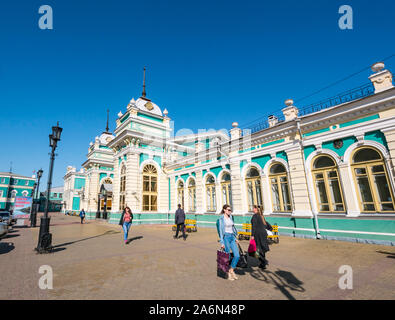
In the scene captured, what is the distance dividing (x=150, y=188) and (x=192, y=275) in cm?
1536

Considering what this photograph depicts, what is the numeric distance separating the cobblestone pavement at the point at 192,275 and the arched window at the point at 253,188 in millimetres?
4712

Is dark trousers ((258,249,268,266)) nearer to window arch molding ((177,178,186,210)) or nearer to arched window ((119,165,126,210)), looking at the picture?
window arch molding ((177,178,186,210))

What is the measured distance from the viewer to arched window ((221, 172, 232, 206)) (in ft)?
46.1

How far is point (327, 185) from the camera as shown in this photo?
9.39 metres

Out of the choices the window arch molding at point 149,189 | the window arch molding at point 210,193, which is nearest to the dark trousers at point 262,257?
the window arch molding at point 210,193

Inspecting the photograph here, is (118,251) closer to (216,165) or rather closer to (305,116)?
(216,165)

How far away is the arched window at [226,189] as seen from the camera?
A: 46.1ft

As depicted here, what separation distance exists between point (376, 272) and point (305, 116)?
24.0ft

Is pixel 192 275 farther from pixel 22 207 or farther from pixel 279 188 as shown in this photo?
pixel 22 207

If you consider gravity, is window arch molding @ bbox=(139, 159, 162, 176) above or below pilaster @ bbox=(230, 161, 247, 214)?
above

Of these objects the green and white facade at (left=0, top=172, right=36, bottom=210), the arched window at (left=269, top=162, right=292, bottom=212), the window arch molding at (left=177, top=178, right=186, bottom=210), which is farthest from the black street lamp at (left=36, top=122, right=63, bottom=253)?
the green and white facade at (left=0, top=172, right=36, bottom=210)

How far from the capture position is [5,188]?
155 ft

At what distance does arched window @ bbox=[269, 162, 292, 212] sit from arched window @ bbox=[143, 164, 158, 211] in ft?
39.4
